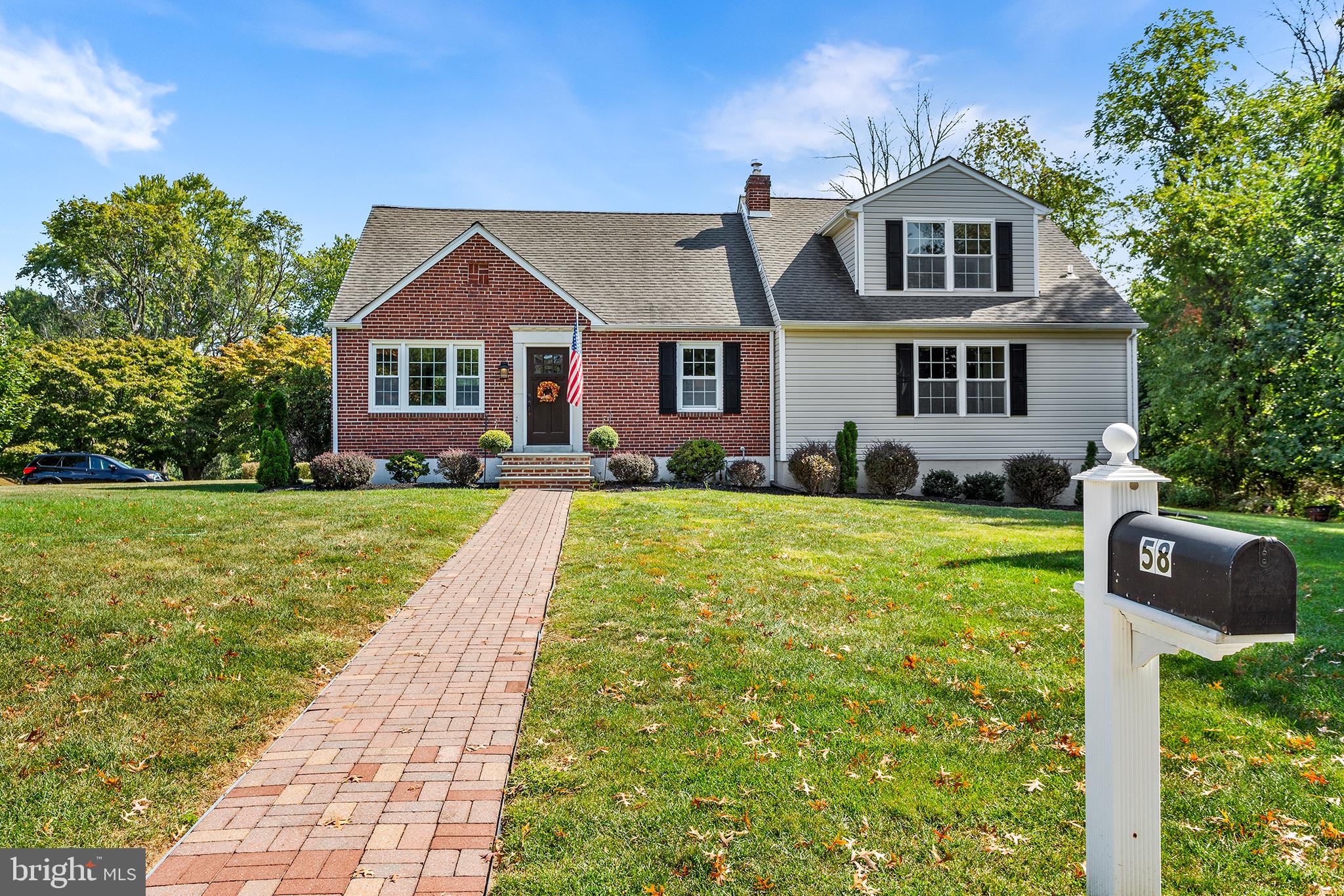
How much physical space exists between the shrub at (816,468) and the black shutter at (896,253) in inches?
176

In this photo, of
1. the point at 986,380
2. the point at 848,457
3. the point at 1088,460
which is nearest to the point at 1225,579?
the point at 848,457

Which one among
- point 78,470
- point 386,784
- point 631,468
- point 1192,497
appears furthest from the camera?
point 78,470

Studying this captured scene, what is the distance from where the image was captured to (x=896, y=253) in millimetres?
17922

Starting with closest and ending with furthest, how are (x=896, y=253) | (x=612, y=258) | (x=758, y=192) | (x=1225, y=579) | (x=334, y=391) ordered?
(x=1225, y=579) < (x=334, y=391) < (x=896, y=253) < (x=612, y=258) < (x=758, y=192)

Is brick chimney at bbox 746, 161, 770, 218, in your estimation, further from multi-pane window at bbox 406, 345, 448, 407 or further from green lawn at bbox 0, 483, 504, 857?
green lawn at bbox 0, 483, 504, 857

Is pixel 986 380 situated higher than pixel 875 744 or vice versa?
pixel 986 380

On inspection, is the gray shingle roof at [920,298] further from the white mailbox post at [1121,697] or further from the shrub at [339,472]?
the white mailbox post at [1121,697]

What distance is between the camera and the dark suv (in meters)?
23.4

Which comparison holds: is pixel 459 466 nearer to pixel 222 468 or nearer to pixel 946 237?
pixel 946 237

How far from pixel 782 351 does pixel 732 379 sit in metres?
1.34

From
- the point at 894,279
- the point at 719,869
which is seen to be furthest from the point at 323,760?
the point at 894,279

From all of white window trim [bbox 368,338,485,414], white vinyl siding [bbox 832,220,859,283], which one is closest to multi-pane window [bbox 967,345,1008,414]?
white vinyl siding [bbox 832,220,859,283]

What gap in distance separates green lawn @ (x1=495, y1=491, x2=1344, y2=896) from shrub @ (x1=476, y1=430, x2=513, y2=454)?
966 centimetres

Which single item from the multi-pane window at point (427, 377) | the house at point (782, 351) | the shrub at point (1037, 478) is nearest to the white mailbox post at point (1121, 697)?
the house at point (782, 351)
